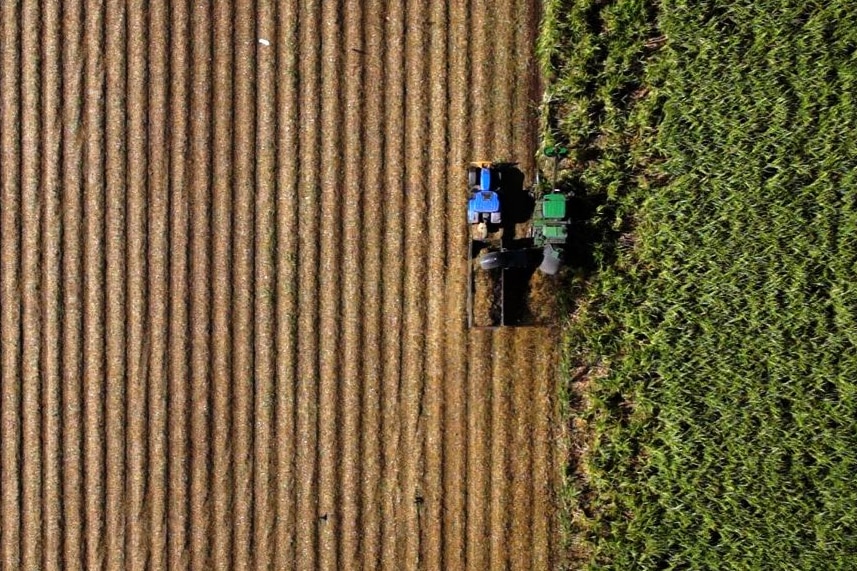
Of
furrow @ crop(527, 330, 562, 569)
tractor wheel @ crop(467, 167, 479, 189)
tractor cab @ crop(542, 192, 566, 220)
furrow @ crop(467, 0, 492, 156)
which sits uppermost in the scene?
furrow @ crop(467, 0, 492, 156)

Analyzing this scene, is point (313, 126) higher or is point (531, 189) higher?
point (313, 126)

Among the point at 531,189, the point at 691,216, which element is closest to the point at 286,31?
the point at 531,189

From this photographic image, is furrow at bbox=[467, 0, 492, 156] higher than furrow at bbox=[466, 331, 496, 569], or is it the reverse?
furrow at bbox=[467, 0, 492, 156]

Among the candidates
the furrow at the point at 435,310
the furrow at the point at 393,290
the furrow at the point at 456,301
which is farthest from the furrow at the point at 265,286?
the furrow at the point at 456,301

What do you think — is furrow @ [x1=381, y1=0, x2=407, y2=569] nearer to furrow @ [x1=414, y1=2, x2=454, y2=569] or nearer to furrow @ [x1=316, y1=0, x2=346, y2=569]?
furrow @ [x1=414, y1=2, x2=454, y2=569]

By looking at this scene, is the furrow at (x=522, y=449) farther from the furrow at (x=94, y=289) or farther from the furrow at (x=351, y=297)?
the furrow at (x=94, y=289)

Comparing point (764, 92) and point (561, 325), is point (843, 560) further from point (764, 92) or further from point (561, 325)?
point (764, 92)

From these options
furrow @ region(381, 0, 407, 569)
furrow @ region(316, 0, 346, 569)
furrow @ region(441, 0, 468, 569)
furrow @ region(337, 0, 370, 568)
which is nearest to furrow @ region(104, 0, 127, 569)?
furrow @ region(316, 0, 346, 569)
